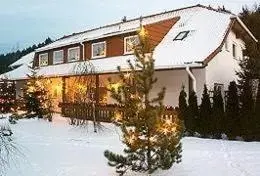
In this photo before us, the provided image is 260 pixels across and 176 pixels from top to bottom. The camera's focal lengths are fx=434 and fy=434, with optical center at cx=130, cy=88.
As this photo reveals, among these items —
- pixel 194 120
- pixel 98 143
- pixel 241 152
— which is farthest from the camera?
pixel 194 120

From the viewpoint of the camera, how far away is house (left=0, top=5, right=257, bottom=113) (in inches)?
894

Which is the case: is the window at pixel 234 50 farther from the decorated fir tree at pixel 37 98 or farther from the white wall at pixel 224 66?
Result: the decorated fir tree at pixel 37 98

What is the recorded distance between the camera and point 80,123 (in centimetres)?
2230

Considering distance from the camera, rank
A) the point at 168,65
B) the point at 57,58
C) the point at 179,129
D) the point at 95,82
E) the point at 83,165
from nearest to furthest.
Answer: the point at 179,129
the point at 83,165
the point at 168,65
the point at 95,82
the point at 57,58

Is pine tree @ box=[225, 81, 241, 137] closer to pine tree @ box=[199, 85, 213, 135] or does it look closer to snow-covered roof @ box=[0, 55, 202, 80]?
pine tree @ box=[199, 85, 213, 135]

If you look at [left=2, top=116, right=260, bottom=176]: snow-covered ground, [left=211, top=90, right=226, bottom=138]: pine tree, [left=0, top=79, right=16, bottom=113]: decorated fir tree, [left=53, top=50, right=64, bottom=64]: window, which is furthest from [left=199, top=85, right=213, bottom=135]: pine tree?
[left=53, top=50, right=64, bottom=64]: window

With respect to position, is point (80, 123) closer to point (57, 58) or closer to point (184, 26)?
point (184, 26)

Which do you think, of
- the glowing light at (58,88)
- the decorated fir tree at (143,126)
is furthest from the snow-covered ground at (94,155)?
the glowing light at (58,88)

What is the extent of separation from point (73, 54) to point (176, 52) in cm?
1062

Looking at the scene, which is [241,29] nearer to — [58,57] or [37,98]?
[37,98]

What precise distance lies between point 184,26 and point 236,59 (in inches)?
153

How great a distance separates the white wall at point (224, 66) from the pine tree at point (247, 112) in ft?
15.5

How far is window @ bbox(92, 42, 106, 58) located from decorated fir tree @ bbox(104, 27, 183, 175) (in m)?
17.5

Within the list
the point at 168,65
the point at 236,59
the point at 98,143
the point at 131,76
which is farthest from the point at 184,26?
the point at 131,76
